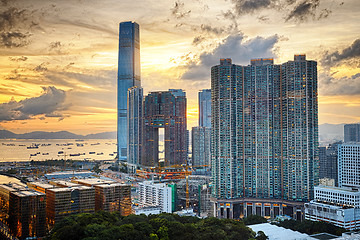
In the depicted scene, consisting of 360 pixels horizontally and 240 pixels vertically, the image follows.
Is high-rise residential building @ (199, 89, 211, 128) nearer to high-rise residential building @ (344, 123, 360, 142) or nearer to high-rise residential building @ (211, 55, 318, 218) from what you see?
high-rise residential building @ (344, 123, 360, 142)

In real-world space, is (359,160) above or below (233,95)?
below

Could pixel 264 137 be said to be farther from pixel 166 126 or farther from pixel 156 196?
pixel 166 126

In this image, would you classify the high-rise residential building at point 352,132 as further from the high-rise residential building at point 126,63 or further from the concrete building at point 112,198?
the high-rise residential building at point 126,63

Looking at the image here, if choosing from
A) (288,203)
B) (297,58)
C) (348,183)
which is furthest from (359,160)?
(297,58)

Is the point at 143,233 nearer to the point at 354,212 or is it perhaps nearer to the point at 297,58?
the point at 354,212

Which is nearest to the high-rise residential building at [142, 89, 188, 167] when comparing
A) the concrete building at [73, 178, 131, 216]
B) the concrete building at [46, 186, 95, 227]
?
the concrete building at [73, 178, 131, 216]

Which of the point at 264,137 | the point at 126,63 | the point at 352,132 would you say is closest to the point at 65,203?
the point at 264,137
